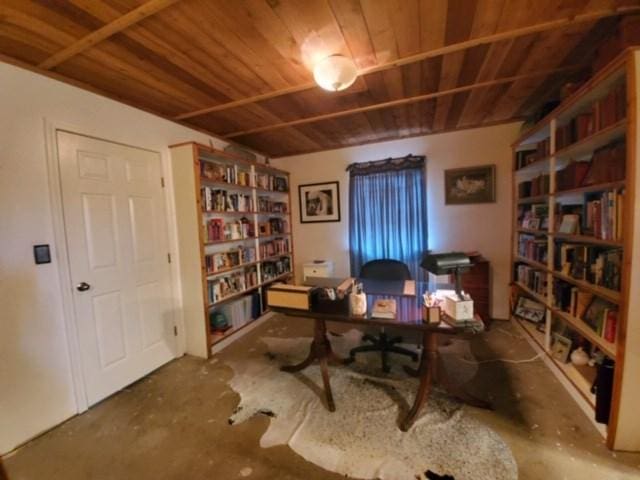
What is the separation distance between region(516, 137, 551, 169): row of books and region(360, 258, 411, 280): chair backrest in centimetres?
160

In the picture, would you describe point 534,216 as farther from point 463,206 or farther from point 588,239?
point 588,239

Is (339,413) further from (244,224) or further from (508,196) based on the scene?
(508,196)

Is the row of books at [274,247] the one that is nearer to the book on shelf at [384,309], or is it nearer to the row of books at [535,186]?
the book on shelf at [384,309]

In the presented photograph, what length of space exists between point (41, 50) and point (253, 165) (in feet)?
6.63

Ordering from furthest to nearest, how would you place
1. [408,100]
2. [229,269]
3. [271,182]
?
1. [271,182]
2. [229,269]
3. [408,100]

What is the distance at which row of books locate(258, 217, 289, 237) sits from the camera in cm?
377

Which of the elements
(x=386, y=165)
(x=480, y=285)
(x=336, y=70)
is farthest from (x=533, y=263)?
(x=336, y=70)

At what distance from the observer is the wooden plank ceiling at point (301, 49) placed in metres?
1.38

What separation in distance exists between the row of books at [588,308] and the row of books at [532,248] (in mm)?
372

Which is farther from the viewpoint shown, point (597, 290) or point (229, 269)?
point (229, 269)

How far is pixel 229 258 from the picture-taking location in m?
3.18

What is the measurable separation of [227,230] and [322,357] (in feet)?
5.94

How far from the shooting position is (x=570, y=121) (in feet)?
6.93

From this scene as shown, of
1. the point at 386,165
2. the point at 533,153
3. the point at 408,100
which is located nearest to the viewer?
the point at 408,100
